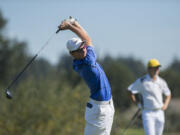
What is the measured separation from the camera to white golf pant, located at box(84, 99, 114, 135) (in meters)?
6.18

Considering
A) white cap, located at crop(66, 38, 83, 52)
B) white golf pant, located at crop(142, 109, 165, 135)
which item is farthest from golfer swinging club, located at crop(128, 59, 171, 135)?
white cap, located at crop(66, 38, 83, 52)

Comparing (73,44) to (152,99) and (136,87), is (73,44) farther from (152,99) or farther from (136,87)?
(136,87)

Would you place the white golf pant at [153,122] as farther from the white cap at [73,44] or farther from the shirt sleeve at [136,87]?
the white cap at [73,44]

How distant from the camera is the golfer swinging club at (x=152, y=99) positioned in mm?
9398

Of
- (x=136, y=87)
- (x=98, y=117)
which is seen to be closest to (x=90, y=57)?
(x=98, y=117)

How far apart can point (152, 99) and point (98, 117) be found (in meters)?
3.74

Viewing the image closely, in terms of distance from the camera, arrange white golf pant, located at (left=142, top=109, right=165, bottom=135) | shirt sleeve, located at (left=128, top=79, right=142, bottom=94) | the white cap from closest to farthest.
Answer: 1. the white cap
2. white golf pant, located at (left=142, top=109, right=165, bottom=135)
3. shirt sleeve, located at (left=128, top=79, right=142, bottom=94)

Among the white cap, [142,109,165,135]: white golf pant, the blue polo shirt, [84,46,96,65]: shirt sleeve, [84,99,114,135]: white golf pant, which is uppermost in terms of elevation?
the white cap

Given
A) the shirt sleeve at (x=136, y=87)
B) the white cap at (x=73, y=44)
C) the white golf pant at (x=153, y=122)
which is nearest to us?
the white cap at (x=73, y=44)

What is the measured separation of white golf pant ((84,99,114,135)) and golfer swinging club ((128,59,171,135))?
3248 mm

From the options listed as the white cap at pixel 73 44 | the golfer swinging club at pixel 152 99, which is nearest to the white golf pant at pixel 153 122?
the golfer swinging club at pixel 152 99

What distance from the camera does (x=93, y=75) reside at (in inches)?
242

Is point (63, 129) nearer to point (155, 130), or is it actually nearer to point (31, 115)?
point (31, 115)

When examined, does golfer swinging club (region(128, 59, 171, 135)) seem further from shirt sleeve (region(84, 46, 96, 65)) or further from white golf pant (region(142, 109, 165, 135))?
shirt sleeve (region(84, 46, 96, 65))
